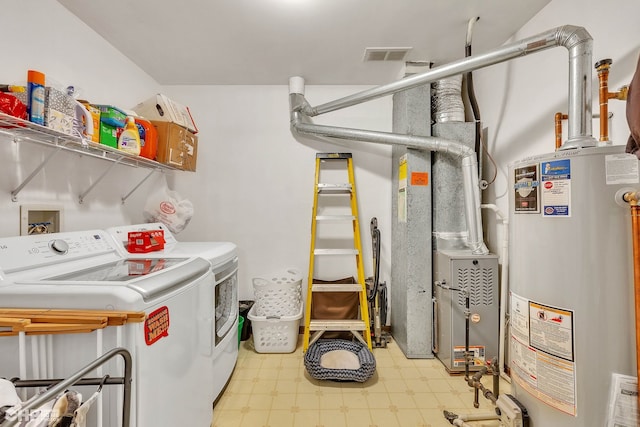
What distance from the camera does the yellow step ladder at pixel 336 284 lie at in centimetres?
231

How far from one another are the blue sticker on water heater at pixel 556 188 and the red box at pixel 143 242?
2.03m

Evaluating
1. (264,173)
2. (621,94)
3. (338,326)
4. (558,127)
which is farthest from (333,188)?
(621,94)

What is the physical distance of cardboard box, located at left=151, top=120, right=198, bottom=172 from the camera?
198 centimetres

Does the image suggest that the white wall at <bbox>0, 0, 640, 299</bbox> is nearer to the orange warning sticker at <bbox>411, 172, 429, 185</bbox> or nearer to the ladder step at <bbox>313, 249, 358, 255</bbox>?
the ladder step at <bbox>313, 249, 358, 255</bbox>

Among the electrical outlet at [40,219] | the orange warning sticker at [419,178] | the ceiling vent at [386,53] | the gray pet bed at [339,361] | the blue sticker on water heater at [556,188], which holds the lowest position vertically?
the gray pet bed at [339,361]

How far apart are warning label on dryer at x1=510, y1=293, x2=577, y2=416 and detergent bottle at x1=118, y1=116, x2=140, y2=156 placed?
2175 millimetres

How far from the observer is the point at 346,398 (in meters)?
1.81

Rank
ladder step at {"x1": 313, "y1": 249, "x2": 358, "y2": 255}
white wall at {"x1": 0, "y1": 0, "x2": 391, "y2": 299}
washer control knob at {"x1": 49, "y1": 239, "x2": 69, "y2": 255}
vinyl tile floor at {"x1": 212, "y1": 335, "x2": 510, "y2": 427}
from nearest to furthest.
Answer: washer control knob at {"x1": 49, "y1": 239, "x2": 69, "y2": 255} < vinyl tile floor at {"x1": 212, "y1": 335, "x2": 510, "y2": 427} < ladder step at {"x1": 313, "y1": 249, "x2": 358, "y2": 255} < white wall at {"x1": 0, "y1": 0, "x2": 391, "y2": 299}

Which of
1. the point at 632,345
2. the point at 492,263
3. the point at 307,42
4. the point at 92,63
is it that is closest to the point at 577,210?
the point at 632,345

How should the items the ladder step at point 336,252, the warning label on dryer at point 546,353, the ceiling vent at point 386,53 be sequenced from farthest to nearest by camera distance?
the ladder step at point 336,252
the ceiling vent at point 386,53
the warning label on dryer at point 546,353

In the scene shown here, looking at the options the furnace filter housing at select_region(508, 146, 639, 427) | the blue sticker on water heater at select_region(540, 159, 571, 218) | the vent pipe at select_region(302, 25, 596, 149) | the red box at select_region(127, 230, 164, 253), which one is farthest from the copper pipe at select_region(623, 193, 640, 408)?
the red box at select_region(127, 230, 164, 253)

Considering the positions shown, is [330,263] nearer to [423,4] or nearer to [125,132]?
[125,132]

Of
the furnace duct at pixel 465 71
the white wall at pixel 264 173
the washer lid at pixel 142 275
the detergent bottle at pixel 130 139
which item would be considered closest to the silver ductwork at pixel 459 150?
the furnace duct at pixel 465 71

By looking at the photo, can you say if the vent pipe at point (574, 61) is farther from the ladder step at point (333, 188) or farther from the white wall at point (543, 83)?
the ladder step at point (333, 188)
